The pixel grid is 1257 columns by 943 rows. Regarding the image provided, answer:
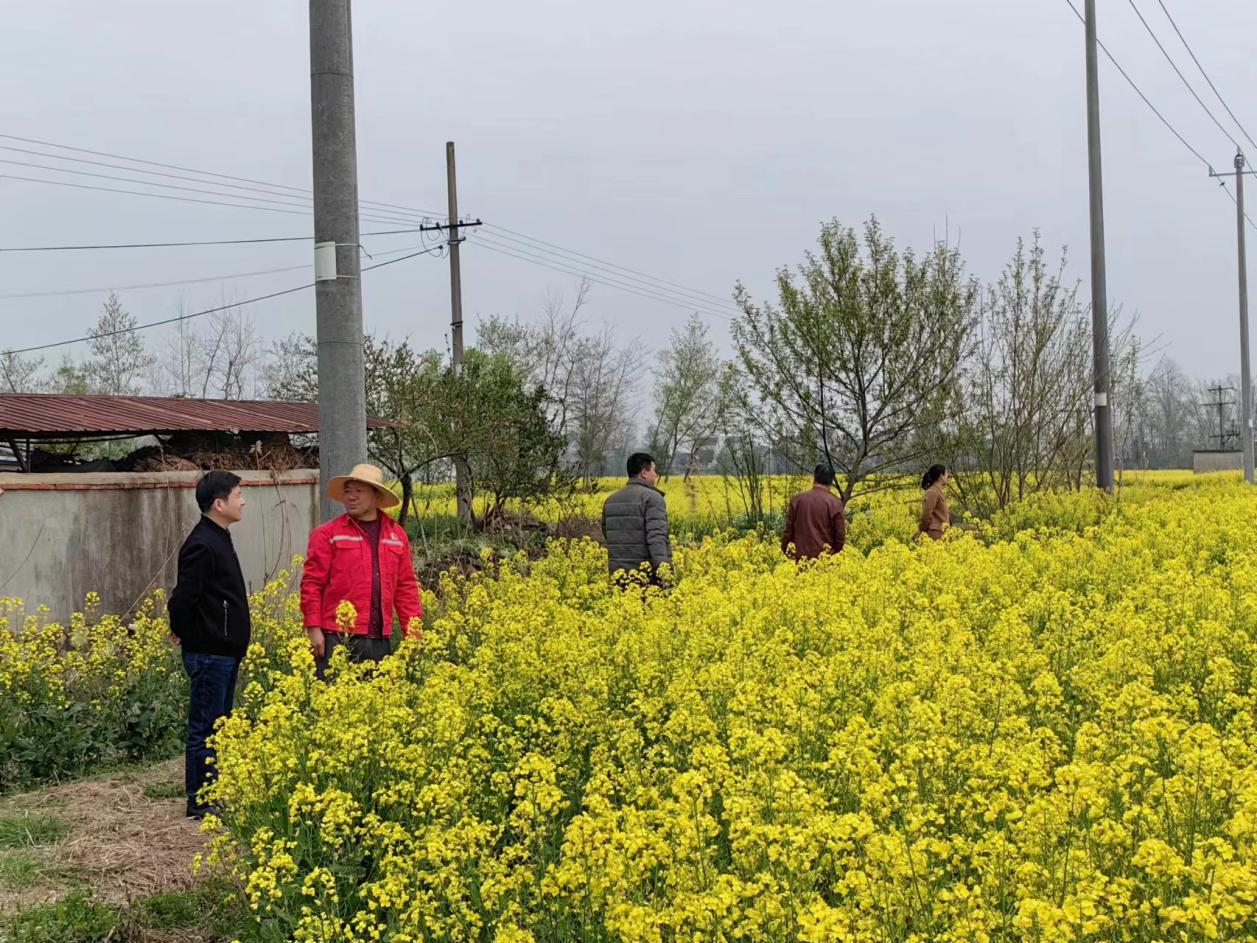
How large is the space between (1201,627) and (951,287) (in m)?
10.7

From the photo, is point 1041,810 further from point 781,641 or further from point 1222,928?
point 781,641

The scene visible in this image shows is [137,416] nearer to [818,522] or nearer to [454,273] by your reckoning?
[818,522]

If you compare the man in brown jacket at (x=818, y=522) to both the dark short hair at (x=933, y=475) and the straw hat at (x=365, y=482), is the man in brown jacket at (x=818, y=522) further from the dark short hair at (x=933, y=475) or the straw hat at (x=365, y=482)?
the straw hat at (x=365, y=482)

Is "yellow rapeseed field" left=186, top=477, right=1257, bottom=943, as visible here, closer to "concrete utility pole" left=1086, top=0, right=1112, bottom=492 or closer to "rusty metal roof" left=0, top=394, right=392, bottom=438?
"rusty metal roof" left=0, top=394, right=392, bottom=438

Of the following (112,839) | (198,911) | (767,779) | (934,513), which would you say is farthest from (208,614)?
(934,513)

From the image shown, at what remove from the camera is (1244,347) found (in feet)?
111

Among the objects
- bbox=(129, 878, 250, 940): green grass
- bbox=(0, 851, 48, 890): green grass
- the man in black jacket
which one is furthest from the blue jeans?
bbox=(129, 878, 250, 940): green grass

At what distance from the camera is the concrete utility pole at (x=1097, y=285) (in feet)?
55.5

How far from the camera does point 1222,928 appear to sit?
288 centimetres

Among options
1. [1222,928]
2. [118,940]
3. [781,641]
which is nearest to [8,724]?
[118,940]

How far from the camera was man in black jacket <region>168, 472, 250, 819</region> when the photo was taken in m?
5.88

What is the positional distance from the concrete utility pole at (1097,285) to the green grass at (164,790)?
47.2 ft

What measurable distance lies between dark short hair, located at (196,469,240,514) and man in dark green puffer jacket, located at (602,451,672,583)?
11.6 ft

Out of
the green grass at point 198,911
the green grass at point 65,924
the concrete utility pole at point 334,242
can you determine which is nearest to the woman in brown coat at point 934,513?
the concrete utility pole at point 334,242
